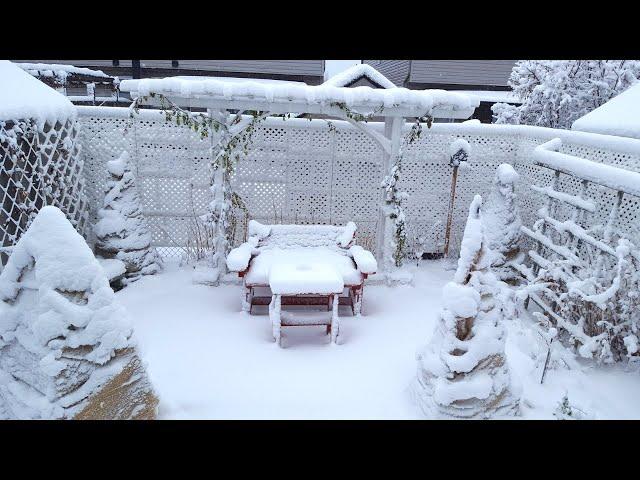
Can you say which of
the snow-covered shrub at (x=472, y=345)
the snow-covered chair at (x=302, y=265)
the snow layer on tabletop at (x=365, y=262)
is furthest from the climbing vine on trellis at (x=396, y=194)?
the snow-covered shrub at (x=472, y=345)

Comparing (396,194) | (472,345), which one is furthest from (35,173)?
(472,345)

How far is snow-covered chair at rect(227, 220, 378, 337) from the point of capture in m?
4.27

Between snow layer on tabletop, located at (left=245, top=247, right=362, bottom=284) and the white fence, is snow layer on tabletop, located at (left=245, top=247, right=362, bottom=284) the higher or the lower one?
the lower one

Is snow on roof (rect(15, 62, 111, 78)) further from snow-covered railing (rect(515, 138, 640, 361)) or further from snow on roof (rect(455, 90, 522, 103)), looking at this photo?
snow on roof (rect(455, 90, 522, 103))

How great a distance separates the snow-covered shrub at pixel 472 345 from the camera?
10.00 ft

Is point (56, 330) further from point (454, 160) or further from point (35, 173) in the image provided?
point (454, 160)

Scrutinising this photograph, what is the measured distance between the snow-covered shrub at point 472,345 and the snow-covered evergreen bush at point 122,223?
4.21 metres

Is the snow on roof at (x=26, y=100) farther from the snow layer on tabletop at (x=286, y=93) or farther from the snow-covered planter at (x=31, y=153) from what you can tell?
the snow layer on tabletop at (x=286, y=93)

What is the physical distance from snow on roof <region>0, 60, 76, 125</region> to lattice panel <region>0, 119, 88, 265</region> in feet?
0.32

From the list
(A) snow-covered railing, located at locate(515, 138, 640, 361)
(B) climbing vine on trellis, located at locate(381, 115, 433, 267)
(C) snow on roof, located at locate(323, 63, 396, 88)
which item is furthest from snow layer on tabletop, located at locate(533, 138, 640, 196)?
(C) snow on roof, located at locate(323, 63, 396, 88)

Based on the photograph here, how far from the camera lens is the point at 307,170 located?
21.9 feet

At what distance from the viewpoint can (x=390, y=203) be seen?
5.93 metres
